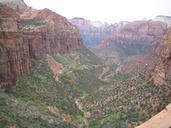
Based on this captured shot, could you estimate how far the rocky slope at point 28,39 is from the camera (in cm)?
7394

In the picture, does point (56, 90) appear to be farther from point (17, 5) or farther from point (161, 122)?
point (17, 5)

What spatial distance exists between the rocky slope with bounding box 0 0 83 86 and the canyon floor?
263 centimetres

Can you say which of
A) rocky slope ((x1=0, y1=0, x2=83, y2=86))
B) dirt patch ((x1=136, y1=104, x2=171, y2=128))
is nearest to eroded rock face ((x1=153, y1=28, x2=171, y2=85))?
rocky slope ((x1=0, y1=0, x2=83, y2=86))

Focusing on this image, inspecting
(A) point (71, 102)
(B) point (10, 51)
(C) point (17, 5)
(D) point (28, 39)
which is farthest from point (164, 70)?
(C) point (17, 5)

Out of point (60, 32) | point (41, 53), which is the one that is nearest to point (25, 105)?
point (41, 53)

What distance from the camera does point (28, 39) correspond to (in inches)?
3716

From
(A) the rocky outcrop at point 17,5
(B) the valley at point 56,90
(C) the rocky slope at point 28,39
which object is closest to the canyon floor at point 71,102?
(B) the valley at point 56,90

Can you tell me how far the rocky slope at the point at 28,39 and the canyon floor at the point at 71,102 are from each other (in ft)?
8.61

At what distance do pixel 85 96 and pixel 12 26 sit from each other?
2558cm

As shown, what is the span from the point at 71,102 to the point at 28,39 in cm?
1914

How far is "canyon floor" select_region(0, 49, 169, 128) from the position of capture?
62.2m

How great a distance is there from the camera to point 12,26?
78.6 meters

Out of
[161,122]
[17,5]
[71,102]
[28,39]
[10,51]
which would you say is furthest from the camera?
[17,5]

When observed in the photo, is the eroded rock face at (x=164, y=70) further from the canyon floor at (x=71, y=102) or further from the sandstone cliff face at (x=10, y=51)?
the sandstone cliff face at (x=10, y=51)
